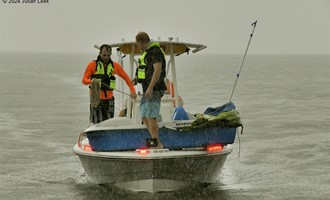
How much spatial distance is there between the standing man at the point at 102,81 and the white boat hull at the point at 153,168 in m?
0.90

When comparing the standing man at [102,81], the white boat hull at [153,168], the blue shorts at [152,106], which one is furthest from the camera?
the standing man at [102,81]

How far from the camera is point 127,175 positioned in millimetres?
11586

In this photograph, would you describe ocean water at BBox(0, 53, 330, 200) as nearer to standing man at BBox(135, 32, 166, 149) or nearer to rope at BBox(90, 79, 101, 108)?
standing man at BBox(135, 32, 166, 149)

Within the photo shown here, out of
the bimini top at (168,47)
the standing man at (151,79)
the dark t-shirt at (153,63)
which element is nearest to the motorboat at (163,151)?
the standing man at (151,79)

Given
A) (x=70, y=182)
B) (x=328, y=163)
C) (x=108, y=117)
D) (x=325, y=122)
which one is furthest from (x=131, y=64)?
(x=325, y=122)

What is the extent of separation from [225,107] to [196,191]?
56.1 inches

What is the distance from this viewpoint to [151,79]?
11.3 m

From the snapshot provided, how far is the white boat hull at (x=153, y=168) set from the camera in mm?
11242

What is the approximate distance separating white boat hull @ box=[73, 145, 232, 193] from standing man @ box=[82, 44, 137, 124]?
2.94 ft

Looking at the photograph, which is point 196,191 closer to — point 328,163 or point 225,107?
point 225,107

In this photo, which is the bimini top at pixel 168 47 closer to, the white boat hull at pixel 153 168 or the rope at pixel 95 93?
the rope at pixel 95 93

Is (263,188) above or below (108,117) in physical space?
below

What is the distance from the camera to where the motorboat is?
37.1ft

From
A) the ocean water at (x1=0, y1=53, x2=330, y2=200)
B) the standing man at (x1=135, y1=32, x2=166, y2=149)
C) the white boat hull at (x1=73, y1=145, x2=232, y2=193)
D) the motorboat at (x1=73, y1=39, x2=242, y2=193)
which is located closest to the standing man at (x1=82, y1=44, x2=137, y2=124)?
the motorboat at (x1=73, y1=39, x2=242, y2=193)
